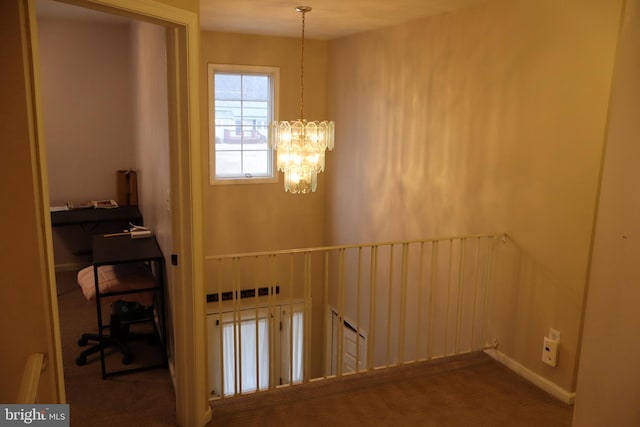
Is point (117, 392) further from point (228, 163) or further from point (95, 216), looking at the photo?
point (228, 163)

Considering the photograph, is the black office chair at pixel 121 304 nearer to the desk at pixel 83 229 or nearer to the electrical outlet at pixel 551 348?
the desk at pixel 83 229

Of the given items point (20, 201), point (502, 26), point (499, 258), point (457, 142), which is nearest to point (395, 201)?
point (457, 142)

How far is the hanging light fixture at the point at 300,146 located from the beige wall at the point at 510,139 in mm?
904

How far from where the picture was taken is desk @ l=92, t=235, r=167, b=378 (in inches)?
A: 135

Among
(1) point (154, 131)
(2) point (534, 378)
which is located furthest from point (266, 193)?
(2) point (534, 378)

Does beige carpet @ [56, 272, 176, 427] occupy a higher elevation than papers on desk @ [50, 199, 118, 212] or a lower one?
lower

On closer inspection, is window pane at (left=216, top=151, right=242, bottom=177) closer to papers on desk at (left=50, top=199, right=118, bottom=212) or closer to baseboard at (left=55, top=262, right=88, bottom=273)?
papers on desk at (left=50, top=199, right=118, bottom=212)

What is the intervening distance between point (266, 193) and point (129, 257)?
266 cm

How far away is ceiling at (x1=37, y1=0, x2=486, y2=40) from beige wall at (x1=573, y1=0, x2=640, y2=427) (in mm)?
2313

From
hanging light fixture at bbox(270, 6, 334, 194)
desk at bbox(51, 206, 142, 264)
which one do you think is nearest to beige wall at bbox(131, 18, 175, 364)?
desk at bbox(51, 206, 142, 264)

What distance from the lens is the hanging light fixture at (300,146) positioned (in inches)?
163

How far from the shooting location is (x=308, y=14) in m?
4.38

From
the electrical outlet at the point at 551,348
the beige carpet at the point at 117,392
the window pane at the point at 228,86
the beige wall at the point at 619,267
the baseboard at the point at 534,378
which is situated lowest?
the beige carpet at the point at 117,392

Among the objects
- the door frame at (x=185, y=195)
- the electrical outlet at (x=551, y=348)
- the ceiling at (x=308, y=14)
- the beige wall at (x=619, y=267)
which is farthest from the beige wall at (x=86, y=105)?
the beige wall at (x=619, y=267)
